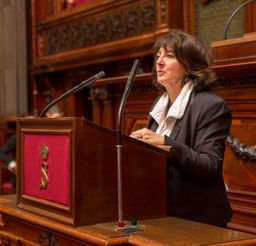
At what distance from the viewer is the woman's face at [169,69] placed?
242 centimetres

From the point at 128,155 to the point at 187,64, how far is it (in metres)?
0.54

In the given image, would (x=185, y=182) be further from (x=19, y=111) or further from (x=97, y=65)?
(x=19, y=111)

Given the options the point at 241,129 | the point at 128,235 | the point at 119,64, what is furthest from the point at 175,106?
the point at 119,64

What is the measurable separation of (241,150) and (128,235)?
159 cm

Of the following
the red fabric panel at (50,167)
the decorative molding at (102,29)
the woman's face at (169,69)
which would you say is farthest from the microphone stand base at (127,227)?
the decorative molding at (102,29)

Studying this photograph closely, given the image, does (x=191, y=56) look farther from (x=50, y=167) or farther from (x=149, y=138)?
(x=50, y=167)

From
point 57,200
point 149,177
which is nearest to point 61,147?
point 57,200

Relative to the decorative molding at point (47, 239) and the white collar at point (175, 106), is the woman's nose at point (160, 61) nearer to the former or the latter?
the white collar at point (175, 106)

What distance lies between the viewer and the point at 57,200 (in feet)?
7.11

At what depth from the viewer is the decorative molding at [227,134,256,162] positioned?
10.7 ft

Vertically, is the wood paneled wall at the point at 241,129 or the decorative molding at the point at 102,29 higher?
the decorative molding at the point at 102,29

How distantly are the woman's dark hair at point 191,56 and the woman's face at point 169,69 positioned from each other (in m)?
0.02

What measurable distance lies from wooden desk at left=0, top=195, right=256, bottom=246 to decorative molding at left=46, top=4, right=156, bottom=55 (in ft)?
12.0

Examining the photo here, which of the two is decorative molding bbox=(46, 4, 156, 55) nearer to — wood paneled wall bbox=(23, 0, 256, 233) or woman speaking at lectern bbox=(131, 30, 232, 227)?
wood paneled wall bbox=(23, 0, 256, 233)
